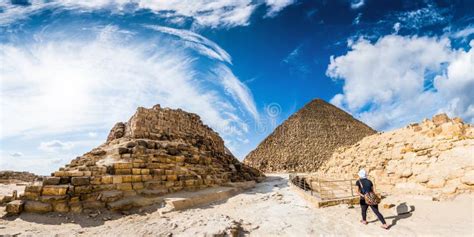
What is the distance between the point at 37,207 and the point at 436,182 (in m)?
11.9

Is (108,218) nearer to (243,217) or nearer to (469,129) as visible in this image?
(243,217)

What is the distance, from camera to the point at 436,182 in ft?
26.5

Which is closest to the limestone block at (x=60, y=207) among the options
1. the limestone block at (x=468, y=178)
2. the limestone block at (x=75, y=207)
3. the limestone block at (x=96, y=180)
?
the limestone block at (x=75, y=207)

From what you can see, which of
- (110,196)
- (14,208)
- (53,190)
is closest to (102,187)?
(110,196)

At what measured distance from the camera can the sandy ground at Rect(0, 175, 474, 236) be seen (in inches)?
228

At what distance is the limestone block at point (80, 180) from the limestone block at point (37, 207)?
938 mm

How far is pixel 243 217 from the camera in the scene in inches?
303

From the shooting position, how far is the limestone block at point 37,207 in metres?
→ 7.22

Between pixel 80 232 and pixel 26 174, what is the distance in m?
19.5

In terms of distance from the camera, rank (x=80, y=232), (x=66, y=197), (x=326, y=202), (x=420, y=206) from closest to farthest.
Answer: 1. (x=80, y=232)
2. (x=420, y=206)
3. (x=66, y=197)
4. (x=326, y=202)

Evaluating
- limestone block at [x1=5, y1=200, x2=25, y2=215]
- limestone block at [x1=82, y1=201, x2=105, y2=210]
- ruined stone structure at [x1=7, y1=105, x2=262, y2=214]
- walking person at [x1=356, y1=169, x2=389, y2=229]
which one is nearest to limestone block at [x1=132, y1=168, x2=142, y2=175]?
ruined stone structure at [x1=7, y1=105, x2=262, y2=214]

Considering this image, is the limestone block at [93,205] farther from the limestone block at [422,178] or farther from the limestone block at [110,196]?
the limestone block at [422,178]

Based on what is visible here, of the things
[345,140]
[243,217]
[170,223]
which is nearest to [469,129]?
[243,217]

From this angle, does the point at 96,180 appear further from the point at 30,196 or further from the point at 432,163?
the point at 432,163
